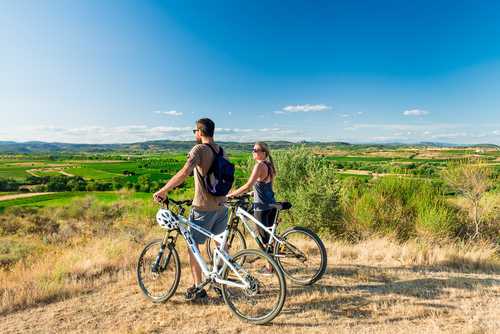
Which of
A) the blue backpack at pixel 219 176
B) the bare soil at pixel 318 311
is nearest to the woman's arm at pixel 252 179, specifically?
the blue backpack at pixel 219 176

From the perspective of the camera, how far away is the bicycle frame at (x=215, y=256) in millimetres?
3691

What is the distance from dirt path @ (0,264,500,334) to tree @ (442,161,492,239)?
6653 millimetres

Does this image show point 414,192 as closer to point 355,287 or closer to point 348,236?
point 348,236

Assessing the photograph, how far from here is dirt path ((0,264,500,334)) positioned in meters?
3.62

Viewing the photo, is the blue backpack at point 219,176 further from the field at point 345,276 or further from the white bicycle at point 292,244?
the field at point 345,276

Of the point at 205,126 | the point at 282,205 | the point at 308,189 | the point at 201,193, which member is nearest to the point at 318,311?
the point at 282,205

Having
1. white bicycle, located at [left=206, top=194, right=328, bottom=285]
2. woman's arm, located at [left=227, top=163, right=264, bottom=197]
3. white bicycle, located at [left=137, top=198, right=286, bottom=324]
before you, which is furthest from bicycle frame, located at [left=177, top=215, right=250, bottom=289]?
woman's arm, located at [left=227, top=163, right=264, bottom=197]

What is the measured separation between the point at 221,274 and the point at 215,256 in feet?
0.74

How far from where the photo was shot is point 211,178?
387cm

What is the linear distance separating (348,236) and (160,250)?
7.31 m

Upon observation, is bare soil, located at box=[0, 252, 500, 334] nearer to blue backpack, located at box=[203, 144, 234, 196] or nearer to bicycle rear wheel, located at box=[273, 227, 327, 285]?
bicycle rear wheel, located at box=[273, 227, 327, 285]

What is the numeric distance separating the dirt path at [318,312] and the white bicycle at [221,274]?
0.59 ft

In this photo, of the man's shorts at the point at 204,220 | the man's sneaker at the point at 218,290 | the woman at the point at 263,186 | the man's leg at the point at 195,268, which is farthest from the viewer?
the woman at the point at 263,186

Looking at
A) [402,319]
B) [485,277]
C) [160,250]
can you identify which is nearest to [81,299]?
[160,250]
